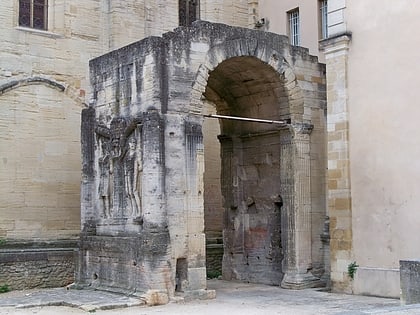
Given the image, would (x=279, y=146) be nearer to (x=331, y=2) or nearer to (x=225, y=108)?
(x=225, y=108)

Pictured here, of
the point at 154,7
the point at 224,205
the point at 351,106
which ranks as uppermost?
the point at 154,7

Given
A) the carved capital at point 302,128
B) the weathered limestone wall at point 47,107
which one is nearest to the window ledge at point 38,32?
the weathered limestone wall at point 47,107

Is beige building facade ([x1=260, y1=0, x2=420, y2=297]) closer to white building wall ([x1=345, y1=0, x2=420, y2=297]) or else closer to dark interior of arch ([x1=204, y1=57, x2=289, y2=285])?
white building wall ([x1=345, y1=0, x2=420, y2=297])

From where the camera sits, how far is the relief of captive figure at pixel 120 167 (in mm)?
12531

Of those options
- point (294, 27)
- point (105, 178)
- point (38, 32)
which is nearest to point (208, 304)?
point (105, 178)

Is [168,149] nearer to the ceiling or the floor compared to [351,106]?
nearer to the floor

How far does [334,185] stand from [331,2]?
11.6 ft

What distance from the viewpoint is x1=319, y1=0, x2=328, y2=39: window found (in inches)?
674

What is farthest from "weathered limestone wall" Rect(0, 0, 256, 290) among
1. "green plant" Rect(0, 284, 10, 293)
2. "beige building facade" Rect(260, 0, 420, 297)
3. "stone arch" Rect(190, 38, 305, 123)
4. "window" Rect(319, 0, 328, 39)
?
"beige building facade" Rect(260, 0, 420, 297)

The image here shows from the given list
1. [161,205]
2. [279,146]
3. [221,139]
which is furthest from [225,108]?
[161,205]

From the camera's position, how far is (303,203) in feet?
46.0

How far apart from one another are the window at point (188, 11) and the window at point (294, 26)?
2453mm

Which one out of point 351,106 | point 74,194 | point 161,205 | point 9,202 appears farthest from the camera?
point 74,194

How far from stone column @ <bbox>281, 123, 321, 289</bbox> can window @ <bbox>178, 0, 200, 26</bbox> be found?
571 centimetres
